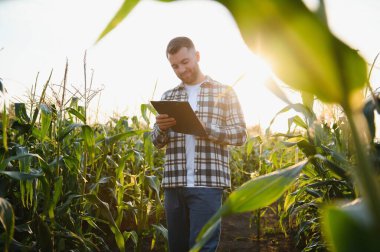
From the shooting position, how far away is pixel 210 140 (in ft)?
6.35

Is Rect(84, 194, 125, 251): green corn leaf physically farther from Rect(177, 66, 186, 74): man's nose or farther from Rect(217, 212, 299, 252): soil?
Rect(217, 212, 299, 252): soil

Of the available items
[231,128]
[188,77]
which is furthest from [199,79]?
[231,128]

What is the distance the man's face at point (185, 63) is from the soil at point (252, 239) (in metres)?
1.65

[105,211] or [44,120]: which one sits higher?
[44,120]

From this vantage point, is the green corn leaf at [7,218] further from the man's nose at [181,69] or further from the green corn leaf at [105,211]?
the man's nose at [181,69]

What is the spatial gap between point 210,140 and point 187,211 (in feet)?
1.42

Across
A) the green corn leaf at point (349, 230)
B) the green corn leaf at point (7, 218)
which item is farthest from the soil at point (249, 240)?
the green corn leaf at point (349, 230)

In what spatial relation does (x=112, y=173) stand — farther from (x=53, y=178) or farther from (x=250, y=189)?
(x=250, y=189)

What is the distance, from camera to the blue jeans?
1.81 meters

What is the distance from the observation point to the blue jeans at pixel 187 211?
5.93 feet

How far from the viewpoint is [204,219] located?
1786 millimetres

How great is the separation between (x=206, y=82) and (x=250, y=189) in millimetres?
1596

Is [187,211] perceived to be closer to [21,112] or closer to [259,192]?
[21,112]

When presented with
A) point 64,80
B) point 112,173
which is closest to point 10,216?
point 64,80
